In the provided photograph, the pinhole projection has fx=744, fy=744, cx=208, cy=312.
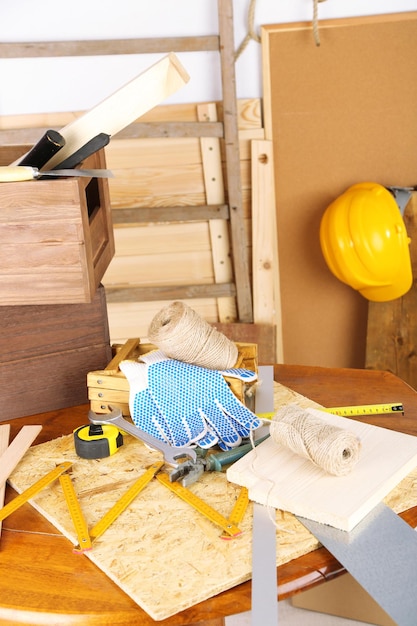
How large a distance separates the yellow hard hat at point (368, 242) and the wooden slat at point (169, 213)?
1.58ft

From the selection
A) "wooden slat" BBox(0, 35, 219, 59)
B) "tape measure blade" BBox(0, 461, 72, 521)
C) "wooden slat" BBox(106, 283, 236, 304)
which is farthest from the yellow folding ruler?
"wooden slat" BBox(0, 35, 219, 59)

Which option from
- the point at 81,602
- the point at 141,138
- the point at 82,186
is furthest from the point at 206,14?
the point at 81,602

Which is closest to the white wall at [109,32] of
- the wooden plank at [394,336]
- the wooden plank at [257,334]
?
the wooden plank at [257,334]

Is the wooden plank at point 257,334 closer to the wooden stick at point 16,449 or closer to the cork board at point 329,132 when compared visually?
the cork board at point 329,132

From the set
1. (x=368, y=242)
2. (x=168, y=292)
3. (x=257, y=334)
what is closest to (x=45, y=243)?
(x=368, y=242)

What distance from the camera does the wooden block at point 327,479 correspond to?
1332 mm

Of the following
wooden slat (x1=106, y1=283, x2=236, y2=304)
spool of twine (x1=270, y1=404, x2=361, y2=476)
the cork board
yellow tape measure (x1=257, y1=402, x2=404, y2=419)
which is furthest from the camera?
wooden slat (x1=106, y1=283, x2=236, y2=304)

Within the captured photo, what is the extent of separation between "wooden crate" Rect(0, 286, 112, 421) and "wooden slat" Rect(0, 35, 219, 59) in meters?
1.69

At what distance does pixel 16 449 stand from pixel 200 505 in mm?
487

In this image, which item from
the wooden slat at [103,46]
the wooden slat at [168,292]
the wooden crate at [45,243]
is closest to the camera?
the wooden crate at [45,243]

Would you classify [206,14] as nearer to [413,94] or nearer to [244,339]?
[413,94]

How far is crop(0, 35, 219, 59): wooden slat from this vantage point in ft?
10.4

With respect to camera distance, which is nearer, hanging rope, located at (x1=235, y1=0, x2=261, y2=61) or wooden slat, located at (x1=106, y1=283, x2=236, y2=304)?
hanging rope, located at (x1=235, y1=0, x2=261, y2=61)

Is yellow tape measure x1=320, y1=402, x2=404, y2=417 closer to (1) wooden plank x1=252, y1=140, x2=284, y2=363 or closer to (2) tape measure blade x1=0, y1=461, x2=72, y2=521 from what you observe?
(2) tape measure blade x1=0, y1=461, x2=72, y2=521
